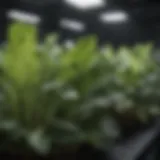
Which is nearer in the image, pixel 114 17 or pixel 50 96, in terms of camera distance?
pixel 50 96

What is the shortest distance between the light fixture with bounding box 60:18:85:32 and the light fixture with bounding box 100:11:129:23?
0.18 feet

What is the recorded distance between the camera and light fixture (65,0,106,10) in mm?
921

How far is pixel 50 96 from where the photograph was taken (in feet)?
1.60

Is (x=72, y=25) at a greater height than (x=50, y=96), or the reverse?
(x=72, y=25)

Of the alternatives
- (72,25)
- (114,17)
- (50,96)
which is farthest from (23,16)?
(50,96)

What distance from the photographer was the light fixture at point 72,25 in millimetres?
926

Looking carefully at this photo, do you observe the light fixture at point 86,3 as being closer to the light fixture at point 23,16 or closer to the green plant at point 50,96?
the light fixture at point 23,16

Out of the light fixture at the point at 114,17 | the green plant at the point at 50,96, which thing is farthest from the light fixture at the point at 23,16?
the green plant at the point at 50,96

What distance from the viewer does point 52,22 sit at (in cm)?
92

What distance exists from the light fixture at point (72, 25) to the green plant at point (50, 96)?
0.39m

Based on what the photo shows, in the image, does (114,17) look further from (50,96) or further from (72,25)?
(50,96)

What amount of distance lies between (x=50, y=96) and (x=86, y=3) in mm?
492

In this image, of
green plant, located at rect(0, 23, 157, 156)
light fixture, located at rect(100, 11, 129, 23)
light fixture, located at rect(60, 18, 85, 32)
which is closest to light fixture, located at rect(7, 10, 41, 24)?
light fixture, located at rect(60, 18, 85, 32)

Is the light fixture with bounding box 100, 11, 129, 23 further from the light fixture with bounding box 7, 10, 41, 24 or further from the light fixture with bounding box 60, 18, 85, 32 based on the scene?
the light fixture with bounding box 7, 10, 41, 24
